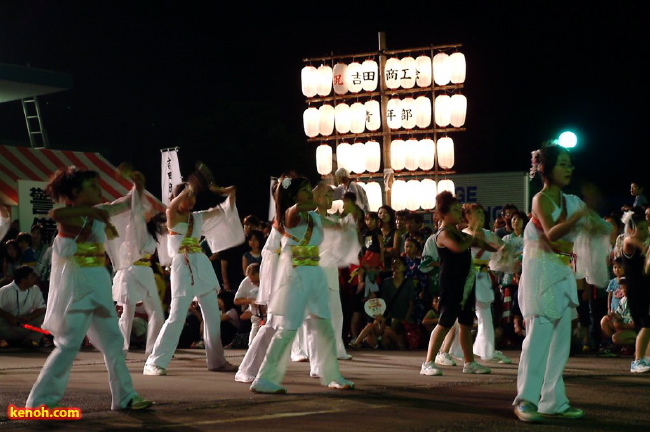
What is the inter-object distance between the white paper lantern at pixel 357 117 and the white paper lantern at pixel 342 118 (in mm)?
111

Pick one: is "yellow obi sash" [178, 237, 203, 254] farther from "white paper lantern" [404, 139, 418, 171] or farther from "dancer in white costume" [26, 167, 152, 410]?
"white paper lantern" [404, 139, 418, 171]

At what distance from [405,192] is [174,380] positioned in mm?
16422

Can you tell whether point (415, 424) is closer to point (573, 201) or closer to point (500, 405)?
point (500, 405)

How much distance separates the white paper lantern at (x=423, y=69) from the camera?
83.5 ft

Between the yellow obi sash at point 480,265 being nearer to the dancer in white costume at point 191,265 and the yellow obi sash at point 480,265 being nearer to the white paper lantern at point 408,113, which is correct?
the dancer in white costume at point 191,265

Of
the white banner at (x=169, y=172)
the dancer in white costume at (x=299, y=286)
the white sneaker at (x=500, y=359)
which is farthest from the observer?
the white banner at (x=169, y=172)

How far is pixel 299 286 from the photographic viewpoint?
8758mm

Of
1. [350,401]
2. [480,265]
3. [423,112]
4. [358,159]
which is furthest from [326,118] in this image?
[350,401]

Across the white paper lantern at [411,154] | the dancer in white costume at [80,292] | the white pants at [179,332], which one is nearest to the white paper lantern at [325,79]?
the white paper lantern at [411,154]

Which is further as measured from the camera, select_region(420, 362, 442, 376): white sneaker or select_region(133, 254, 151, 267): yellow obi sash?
select_region(133, 254, 151, 267): yellow obi sash

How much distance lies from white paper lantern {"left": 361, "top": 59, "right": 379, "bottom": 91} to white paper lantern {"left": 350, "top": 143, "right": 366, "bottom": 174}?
63.1 inches

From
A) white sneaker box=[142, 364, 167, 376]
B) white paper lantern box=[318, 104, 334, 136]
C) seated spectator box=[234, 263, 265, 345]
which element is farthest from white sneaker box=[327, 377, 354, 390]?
white paper lantern box=[318, 104, 334, 136]

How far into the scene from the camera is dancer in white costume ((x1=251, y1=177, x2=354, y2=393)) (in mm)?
8648

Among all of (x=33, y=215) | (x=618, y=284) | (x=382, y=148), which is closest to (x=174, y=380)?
(x=618, y=284)
